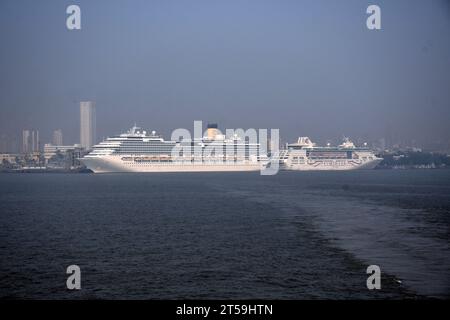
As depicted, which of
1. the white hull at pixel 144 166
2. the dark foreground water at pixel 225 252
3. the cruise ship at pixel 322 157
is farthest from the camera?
the cruise ship at pixel 322 157

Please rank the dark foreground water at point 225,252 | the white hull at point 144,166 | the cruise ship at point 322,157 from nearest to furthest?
the dark foreground water at point 225,252 → the white hull at point 144,166 → the cruise ship at point 322,157

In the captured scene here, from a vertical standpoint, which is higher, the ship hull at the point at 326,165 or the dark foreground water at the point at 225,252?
the dark foreground water at the point at 225,252

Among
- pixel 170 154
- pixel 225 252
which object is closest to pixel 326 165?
pixel 170 154

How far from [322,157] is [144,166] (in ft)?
134

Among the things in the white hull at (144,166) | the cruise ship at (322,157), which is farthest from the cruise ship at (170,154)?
the cruise ship at (322,157)

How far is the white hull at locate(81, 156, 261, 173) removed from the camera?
9456 cm

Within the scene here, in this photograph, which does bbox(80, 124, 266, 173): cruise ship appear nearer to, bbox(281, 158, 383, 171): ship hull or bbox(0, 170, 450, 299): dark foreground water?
bbox(281, 158, 383, 171): ship hull

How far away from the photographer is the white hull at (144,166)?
94556 millimetres

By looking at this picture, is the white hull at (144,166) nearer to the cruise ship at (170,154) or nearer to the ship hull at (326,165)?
the cruise ship at (170,154)

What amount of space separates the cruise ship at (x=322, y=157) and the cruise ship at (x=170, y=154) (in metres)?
12.7

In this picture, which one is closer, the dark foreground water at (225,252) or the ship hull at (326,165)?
the dark foreground water at (225,252)

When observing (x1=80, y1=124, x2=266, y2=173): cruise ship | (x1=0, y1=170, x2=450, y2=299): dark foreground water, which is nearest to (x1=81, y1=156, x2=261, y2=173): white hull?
(x1=80, y1=124, x2=266, y2=173): cruise ship

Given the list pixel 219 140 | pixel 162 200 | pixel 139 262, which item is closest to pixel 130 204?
pixel 162 200

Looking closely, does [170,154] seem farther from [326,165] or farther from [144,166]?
[326,165]
